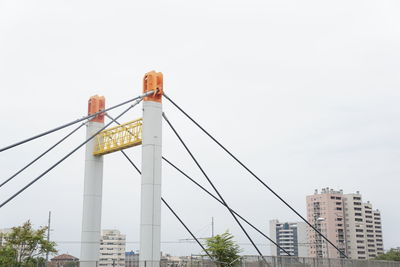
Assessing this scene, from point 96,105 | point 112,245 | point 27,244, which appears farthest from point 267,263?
point 112,245

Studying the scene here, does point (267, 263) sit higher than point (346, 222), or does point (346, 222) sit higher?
point (346, 222)

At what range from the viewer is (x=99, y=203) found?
33406 millimetres

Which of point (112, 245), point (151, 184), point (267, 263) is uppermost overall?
point (151, 184)

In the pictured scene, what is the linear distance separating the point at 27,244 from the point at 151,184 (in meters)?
20.0

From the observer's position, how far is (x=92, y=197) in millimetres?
33281

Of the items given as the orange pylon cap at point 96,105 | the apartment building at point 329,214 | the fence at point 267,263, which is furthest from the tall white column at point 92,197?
the apartment building at point 329,214

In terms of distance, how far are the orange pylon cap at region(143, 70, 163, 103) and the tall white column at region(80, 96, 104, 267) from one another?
688cm

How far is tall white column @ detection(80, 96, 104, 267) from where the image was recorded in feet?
107

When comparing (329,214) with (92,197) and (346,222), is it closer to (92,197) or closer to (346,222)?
(346,222)

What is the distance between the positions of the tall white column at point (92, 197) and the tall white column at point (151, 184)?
265 inches

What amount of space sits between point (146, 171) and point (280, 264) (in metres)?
9.82

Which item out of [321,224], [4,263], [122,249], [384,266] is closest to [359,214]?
[321,224]

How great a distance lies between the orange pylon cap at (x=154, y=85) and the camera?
28.4m

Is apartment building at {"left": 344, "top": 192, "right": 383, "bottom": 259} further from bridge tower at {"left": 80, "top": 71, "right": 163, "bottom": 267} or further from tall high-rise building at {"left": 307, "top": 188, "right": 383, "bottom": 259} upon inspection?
bridge tower at {"left": 80, "top": 71, "right": 163, "bottom": 267}
